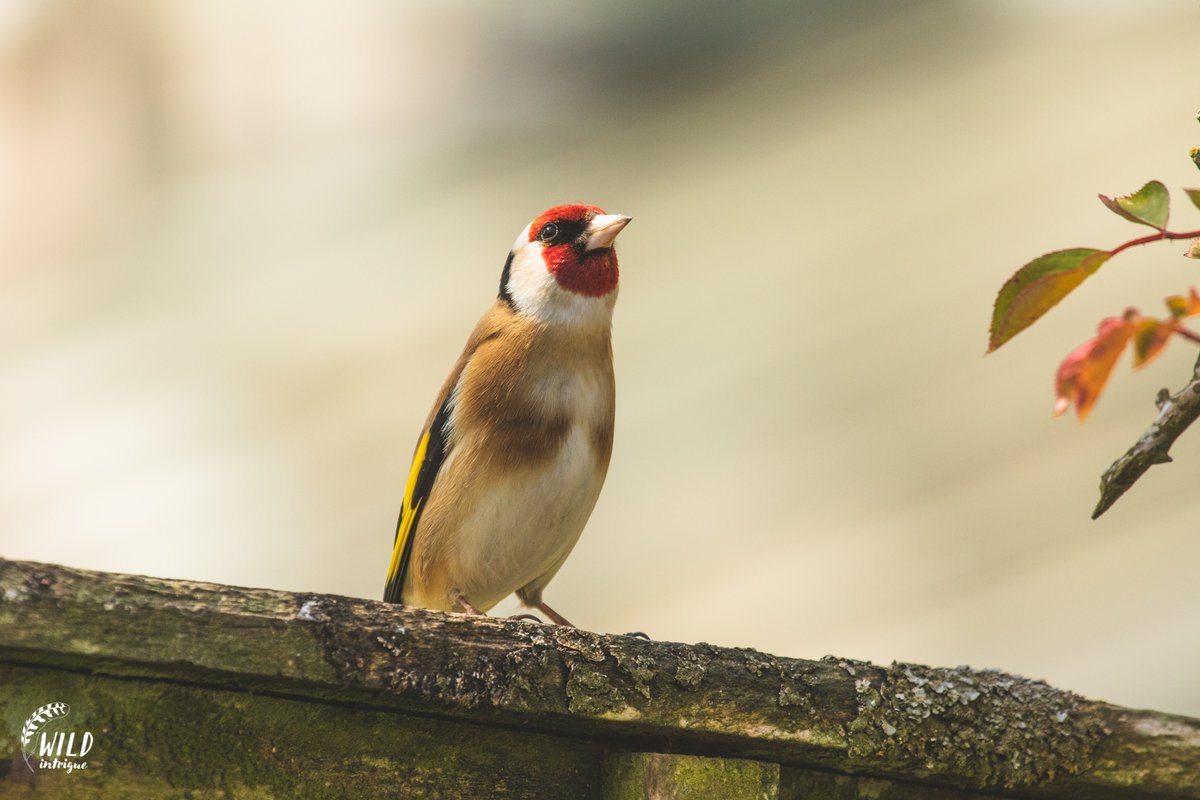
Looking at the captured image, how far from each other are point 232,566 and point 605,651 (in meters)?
4.18

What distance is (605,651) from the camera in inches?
63.3

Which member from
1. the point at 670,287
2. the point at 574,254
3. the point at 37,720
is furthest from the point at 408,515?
the point at 670,287

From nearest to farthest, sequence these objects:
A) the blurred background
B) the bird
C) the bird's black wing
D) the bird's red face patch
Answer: the bird < the bird's black wing < the bird's red face patch < the blurred background

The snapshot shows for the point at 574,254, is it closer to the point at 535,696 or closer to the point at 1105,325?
the point at 535,696

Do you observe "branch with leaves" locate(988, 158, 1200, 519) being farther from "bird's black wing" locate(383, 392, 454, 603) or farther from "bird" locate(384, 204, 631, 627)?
"bird's black wing" locate(383, 392, 454, 603)

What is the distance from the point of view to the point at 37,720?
1.38 meters

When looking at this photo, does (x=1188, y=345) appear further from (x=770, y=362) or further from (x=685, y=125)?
(x=685, y=125)

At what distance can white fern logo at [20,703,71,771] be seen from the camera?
53.9 inches

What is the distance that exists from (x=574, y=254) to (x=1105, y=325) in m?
2.33

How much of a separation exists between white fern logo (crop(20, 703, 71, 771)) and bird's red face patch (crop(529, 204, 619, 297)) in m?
2.11

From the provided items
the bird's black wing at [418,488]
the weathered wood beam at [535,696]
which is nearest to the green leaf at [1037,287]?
the weathered wood beam at [535,696]

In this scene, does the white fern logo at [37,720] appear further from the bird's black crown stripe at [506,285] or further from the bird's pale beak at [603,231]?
the bird's pale beak at [603,231]

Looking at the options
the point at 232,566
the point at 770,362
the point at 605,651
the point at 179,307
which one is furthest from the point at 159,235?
the point at 605,651

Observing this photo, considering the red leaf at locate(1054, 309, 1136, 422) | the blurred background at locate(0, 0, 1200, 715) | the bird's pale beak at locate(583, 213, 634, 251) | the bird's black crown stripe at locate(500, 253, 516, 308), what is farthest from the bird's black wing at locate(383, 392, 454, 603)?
the red leaf at locate(1054, 309, 1136, 422)
